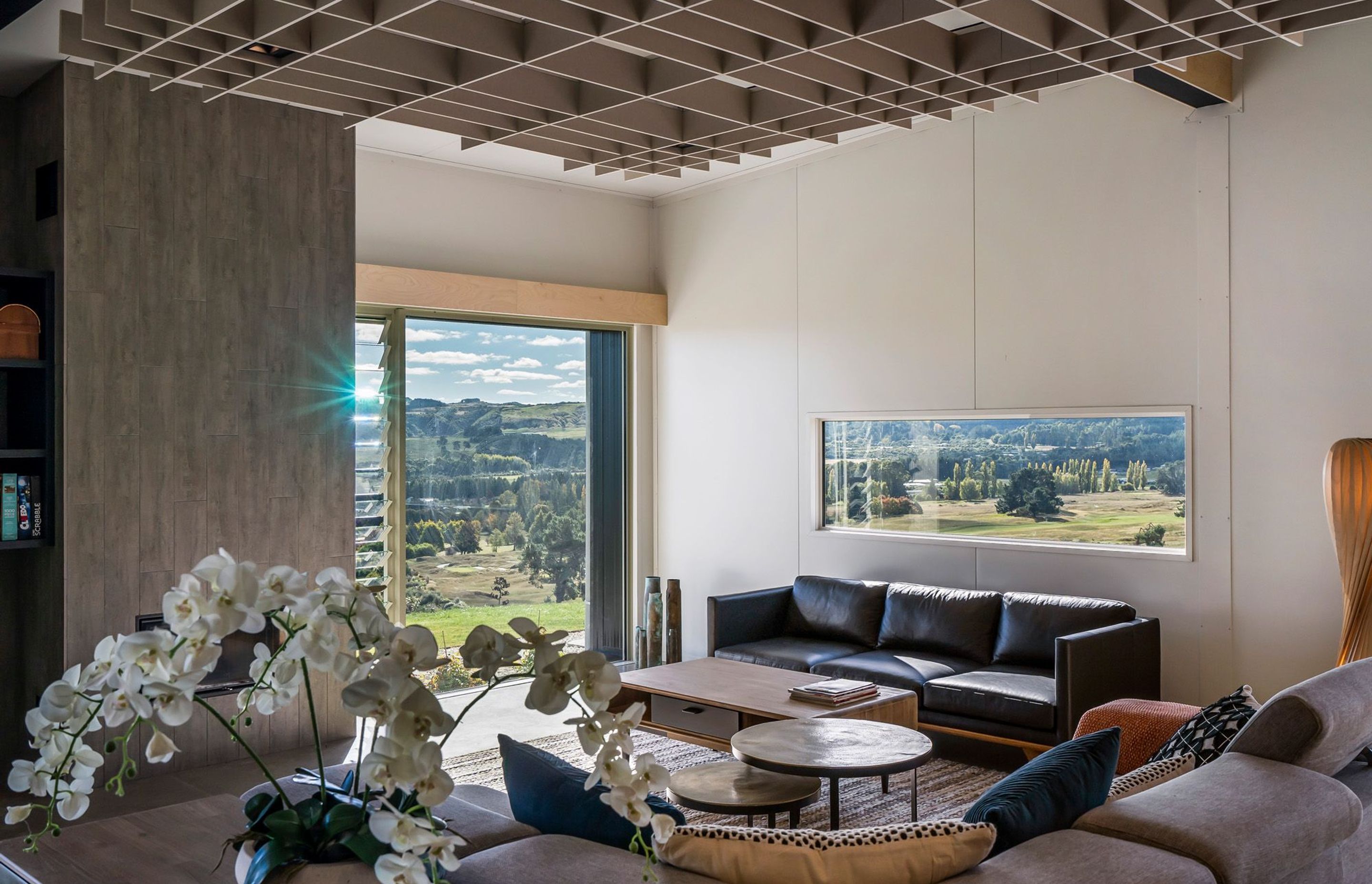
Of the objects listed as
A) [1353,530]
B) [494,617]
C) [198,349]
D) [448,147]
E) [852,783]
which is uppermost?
[448,147]

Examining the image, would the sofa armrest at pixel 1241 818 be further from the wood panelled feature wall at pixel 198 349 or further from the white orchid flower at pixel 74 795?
the wood panelled feature wall at pixel 198 349

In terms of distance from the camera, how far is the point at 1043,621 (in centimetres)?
518

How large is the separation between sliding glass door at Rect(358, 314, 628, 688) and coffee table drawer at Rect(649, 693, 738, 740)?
1.84m

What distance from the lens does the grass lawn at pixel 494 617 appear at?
6719 millimetres

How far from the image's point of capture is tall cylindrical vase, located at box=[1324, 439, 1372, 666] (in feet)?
13.8

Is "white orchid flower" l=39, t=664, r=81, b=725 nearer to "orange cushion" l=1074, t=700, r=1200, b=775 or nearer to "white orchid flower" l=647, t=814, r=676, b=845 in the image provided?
"white orchid flower" l=647, t=814, r=676, b=845

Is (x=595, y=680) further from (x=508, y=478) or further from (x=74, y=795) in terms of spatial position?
(x=508, y=478)

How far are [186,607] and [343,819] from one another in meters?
0.55

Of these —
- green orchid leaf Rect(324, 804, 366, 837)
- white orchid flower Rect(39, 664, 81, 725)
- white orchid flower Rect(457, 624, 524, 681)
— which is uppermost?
white orchid flower Rect(457, 624, 524, 681)

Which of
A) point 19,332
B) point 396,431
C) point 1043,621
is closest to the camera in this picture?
point 19,332

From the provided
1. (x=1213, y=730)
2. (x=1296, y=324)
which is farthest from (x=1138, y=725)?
(x=1296, y=324)

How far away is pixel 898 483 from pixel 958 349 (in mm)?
867

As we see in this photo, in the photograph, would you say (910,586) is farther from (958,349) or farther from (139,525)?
(139,525)

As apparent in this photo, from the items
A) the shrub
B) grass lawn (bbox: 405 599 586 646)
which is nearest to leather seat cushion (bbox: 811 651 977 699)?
the shrub
